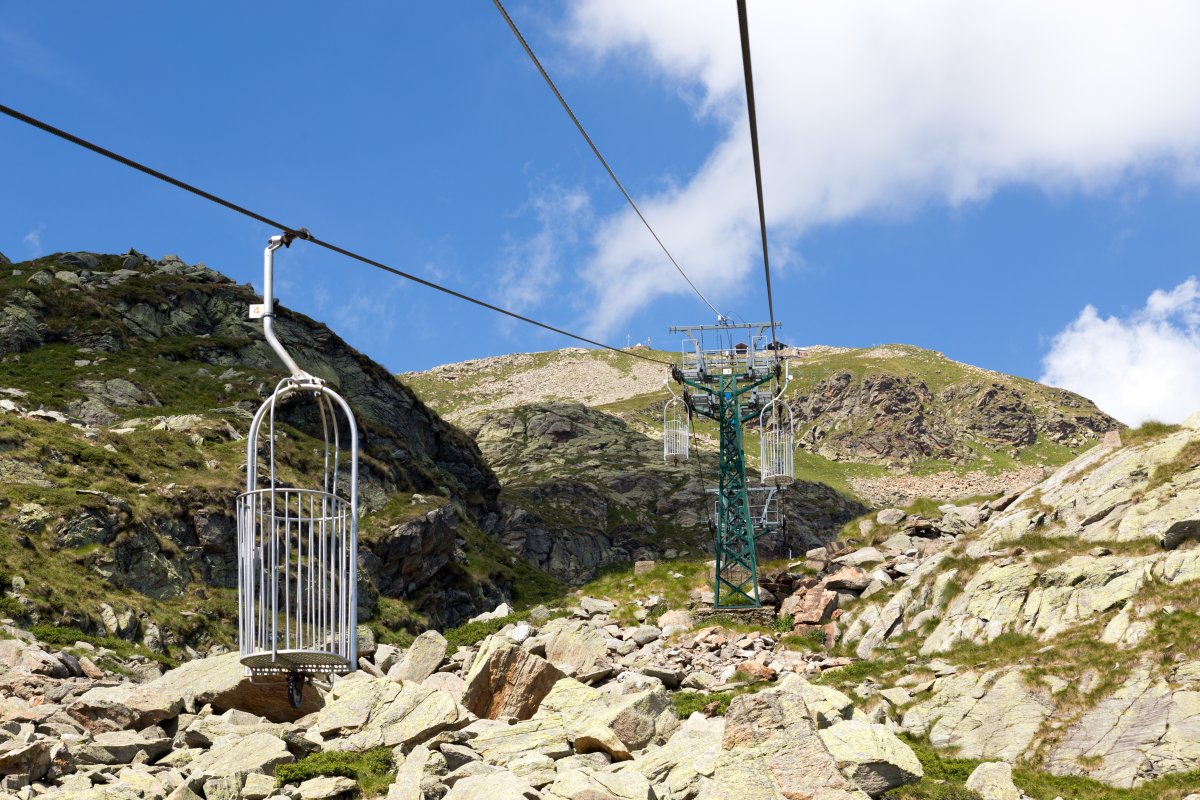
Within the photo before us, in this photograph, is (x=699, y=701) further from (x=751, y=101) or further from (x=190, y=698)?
(x=751, y=101)

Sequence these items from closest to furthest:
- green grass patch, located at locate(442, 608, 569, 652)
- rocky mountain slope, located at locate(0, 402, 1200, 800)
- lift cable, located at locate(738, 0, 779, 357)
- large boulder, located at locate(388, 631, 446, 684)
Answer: lift cable, located at locate(738, 0, 779, 357)
rocky mountain slope, located at locate(0, 402, 1200, 800)
large boulder, located at locate(388, 631, 446, 684)
green grass patch, located at locate(442, 608, 569, 652)

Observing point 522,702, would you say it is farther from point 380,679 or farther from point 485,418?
Answer: point 485,418

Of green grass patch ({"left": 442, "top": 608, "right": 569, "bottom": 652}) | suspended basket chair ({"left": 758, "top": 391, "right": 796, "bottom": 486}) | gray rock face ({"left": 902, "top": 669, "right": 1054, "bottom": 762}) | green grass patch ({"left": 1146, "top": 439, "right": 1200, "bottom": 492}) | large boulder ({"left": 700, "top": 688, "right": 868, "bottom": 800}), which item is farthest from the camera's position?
suspended basket chair ({"left": 758, "top": 391, "right": 796, "bottom": 486})

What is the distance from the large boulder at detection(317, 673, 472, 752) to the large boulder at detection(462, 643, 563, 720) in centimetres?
76

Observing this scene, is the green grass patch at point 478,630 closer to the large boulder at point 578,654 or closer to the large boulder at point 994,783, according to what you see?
the large boulder at point 578,654

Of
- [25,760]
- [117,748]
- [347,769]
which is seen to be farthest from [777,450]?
[25,760]

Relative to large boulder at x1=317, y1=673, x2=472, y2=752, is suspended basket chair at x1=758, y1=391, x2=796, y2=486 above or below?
above

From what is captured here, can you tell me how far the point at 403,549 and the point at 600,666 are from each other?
99.7 ft

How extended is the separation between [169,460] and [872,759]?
3879cm

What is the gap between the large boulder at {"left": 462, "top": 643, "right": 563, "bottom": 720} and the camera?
74.6ft

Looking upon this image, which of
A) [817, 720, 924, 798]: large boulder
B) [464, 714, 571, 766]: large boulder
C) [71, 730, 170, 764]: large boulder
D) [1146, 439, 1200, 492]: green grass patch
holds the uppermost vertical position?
[1146, 439, 1200, 492]: green grass patch

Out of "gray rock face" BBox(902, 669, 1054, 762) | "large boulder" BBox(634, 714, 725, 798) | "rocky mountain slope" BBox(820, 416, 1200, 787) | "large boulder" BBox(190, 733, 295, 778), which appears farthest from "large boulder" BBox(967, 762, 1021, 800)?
"large boulder" BBox(190, 733, 295, 778)

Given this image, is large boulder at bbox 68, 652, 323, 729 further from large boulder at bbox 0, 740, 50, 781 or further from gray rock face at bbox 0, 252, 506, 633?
gray rock face at bbox 0, 252, 506, 633

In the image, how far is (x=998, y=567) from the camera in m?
32.6
